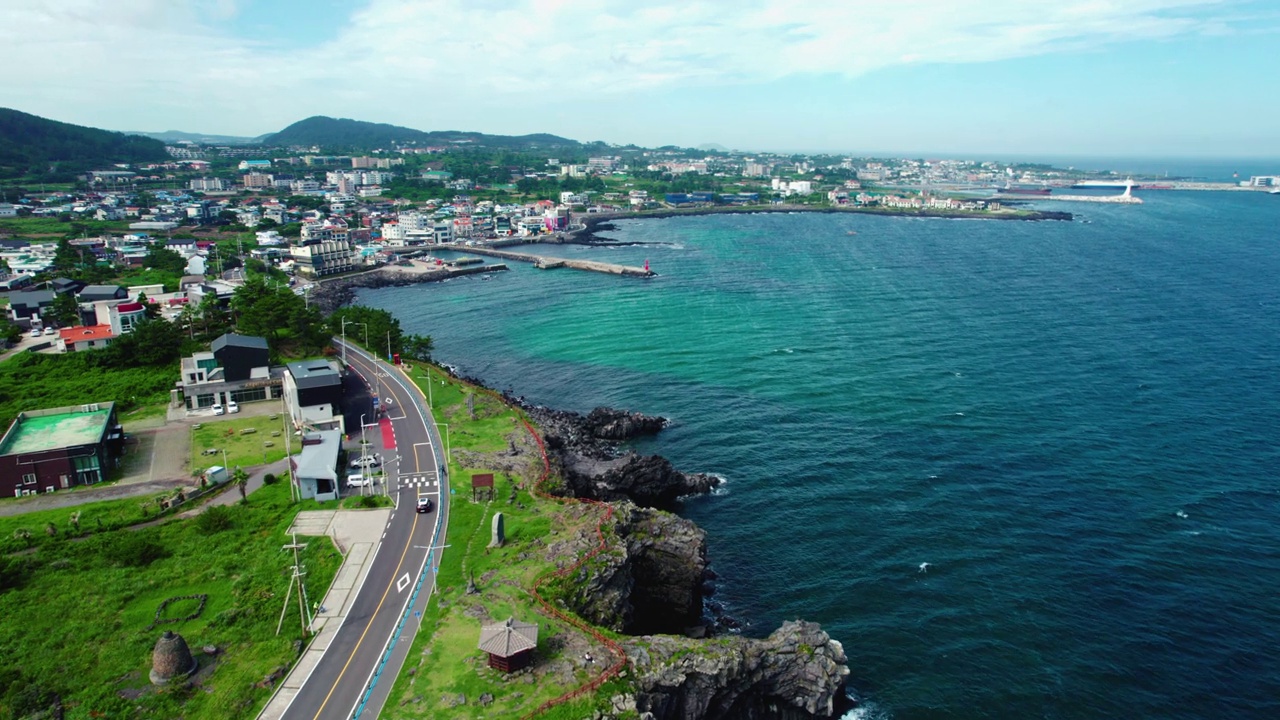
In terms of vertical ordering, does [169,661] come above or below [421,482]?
below

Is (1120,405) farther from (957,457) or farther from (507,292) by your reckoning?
(507,292)

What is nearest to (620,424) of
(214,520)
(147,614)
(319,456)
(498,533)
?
(319,456)

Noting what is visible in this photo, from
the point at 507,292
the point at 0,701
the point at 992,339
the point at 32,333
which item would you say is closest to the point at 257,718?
the point at 0,701

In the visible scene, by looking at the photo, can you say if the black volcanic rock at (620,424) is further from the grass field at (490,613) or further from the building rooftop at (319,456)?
the building rooftop at (319,456)

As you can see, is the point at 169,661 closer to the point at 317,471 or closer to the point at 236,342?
the point at 317,471

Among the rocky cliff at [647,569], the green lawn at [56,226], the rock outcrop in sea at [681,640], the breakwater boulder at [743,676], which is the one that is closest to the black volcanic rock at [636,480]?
the rock outcrop in sea at [681,640]

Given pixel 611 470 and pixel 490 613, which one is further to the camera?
pixel 611 470

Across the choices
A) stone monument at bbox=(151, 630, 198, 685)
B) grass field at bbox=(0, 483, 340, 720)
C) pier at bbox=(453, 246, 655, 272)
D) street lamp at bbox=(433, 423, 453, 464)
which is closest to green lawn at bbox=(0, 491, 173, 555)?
grass field at bbox=(0, 483, 340, 720)

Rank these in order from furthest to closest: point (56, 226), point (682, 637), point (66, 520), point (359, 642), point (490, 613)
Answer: point (56, 226) → point (66, 520) → point (682, 637) → point (490, 613) → point (359, 642)
